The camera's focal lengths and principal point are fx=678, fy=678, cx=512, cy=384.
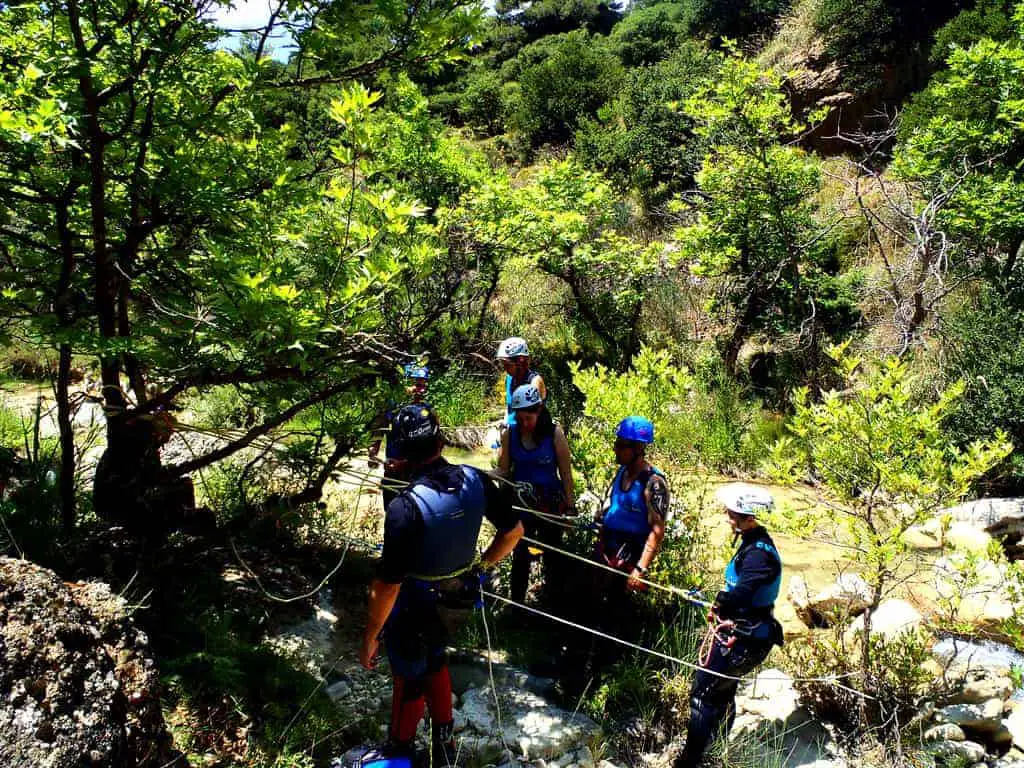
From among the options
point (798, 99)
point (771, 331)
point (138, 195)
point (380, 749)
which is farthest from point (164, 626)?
point (798, 99)

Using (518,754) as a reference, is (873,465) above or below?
above

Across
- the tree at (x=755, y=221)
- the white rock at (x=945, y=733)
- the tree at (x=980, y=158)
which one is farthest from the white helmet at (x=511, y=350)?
the tree at (x=980, y=158)

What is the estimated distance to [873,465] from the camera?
3.65 m

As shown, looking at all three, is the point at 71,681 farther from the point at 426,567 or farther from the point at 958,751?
the point at 958,751

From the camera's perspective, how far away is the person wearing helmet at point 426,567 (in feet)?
9.14

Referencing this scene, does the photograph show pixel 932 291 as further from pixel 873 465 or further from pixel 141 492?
pixel 141 492

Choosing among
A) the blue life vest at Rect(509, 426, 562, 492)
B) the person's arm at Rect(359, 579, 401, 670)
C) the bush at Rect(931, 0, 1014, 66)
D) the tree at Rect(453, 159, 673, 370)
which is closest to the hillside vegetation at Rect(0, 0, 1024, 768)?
the blue life vest at Rect(509, 426, 562, 492)

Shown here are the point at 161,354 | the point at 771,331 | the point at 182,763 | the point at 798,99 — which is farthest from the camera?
the point at 798,99

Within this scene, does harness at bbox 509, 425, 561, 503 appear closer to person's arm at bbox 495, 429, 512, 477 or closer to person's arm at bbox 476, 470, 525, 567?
person's arm at bbox 495, 429, 512, 477

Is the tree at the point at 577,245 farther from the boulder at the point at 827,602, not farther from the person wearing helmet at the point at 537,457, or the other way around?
the boulder at the point at 827,602

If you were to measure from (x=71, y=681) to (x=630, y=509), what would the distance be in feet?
9.10

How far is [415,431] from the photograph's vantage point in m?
2.91

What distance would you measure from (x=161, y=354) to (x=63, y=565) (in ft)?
4.60

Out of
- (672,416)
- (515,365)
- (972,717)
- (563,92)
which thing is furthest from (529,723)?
(563,92)
